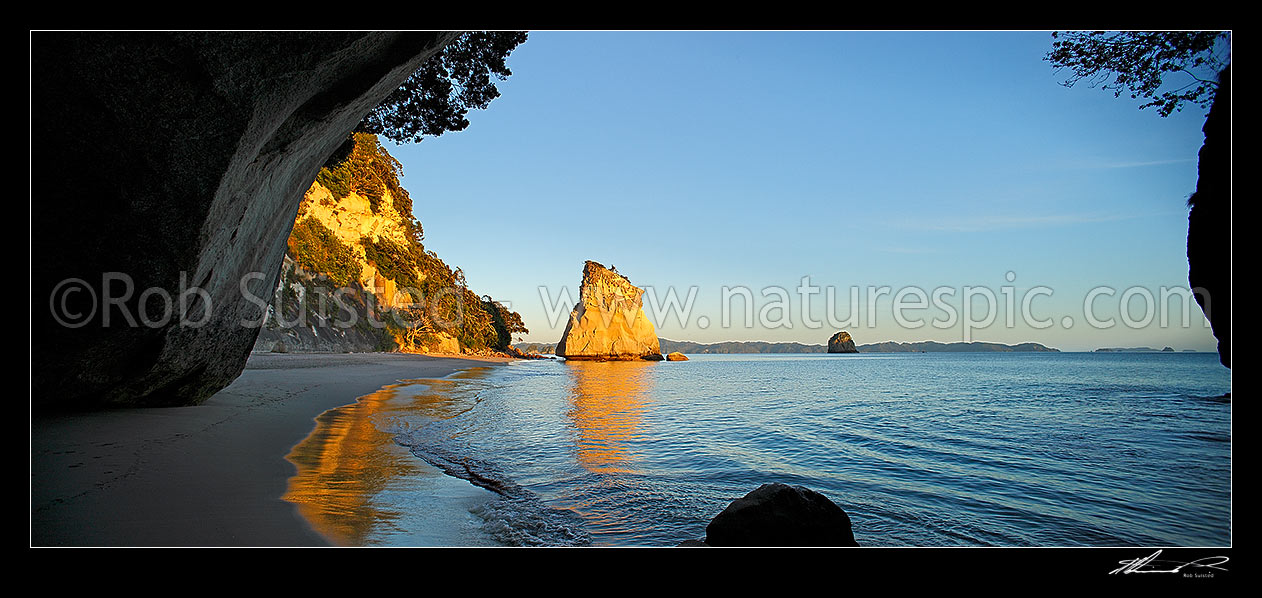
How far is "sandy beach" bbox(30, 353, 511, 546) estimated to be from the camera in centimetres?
359

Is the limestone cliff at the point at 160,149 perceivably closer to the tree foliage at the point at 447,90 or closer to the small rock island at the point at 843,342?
the tree foliage at the point at 447,90

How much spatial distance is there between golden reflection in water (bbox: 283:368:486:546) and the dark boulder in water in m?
2.59

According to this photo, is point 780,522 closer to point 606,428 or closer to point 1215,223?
point 1215,223

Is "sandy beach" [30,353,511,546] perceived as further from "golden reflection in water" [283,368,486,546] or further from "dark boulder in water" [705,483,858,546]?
"dark boulder in water" [705,483,858,546]

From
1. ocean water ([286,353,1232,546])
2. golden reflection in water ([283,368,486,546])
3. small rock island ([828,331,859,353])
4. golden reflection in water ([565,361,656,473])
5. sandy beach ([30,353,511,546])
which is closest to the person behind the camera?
sandy beach ([30,353,511,546])

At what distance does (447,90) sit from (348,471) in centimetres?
616
